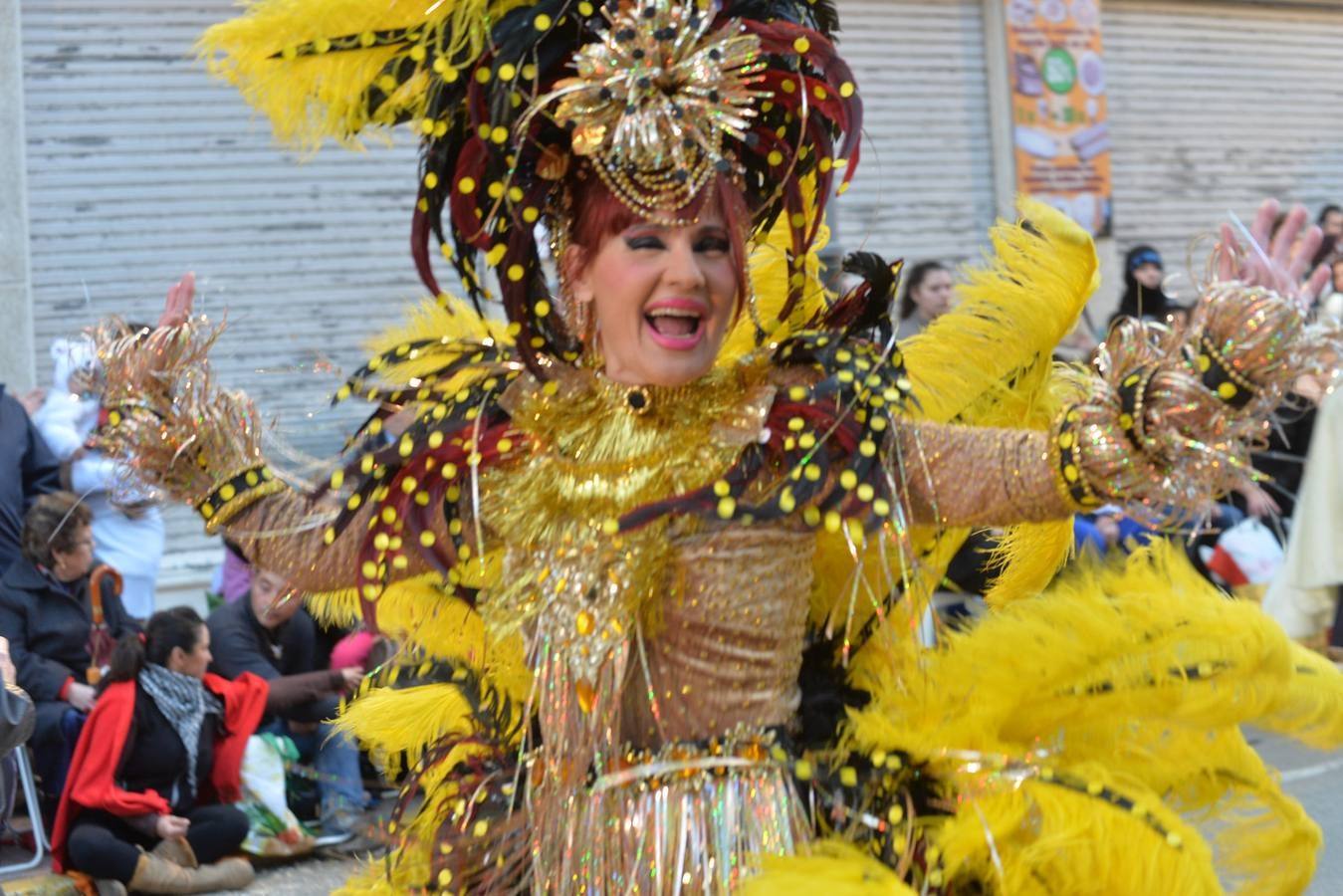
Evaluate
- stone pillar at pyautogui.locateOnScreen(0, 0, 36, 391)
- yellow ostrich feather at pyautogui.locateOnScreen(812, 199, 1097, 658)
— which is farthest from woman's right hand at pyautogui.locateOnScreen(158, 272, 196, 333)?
stone pillar at pyautogui.locateOnScreen(0, 0, 36, 391)

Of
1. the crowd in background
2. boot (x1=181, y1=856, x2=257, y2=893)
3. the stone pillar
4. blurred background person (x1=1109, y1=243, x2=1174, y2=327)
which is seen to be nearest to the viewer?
the crowd in background

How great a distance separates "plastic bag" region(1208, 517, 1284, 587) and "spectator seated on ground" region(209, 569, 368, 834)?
360 centimetres

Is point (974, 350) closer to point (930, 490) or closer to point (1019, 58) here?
point (930, 490)

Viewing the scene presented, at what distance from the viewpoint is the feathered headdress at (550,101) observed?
2373 mm

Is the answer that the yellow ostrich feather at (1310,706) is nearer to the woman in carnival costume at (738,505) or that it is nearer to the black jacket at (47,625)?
the woman in carnival costume at (738,505)

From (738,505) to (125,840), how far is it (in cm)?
349

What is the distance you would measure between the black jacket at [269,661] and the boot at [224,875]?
1.88 feet

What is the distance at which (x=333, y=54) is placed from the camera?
2545mm

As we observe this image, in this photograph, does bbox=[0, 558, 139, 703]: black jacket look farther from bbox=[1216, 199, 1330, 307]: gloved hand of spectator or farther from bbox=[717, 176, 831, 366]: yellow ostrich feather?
bbox=[1216, 199, 1330, 307]: gloved hand of spectator

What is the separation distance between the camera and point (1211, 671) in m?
2.24

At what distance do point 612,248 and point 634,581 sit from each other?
489mm

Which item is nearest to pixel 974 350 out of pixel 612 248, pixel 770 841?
pixel 612 248

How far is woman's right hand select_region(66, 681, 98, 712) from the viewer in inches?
209

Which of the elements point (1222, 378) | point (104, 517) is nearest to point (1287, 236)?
point (1222, 378)
